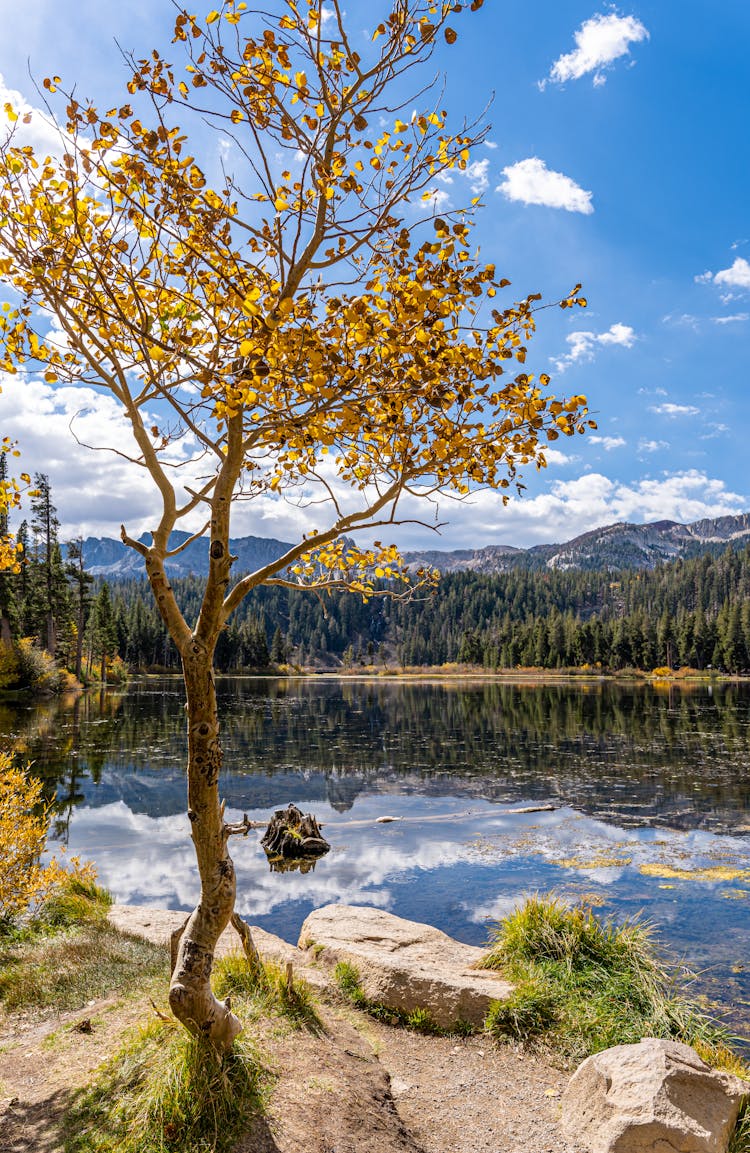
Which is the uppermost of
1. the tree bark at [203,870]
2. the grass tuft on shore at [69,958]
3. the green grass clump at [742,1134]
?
the tree bark at [203,870]

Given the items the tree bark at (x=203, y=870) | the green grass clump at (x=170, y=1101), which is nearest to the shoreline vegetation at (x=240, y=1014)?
the green grass clump at (x=170, y=1101)

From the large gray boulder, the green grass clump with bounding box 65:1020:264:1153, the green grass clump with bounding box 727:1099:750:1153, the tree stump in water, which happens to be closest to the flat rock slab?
the large gray boulder

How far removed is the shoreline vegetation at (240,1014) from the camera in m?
4.99

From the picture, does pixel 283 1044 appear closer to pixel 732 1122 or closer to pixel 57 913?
pixel 732 1122

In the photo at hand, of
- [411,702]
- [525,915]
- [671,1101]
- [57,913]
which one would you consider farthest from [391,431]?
[411,702]

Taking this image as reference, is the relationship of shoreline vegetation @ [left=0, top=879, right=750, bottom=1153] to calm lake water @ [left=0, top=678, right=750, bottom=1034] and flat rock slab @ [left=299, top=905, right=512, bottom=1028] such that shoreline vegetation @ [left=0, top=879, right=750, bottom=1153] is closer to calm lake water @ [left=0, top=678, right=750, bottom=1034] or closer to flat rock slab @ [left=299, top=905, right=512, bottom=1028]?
flat rock slab @ [left=299, top=905, right=512, bottom=1028]

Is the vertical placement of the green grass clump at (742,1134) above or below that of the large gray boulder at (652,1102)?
below

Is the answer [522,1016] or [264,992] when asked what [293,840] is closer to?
[522,1016]

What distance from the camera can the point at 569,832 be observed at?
19.7 meters

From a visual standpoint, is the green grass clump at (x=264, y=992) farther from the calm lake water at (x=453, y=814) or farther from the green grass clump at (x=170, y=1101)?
the calm lake water at (x=453, y=814)

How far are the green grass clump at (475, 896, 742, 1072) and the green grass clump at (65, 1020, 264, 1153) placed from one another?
3.45m

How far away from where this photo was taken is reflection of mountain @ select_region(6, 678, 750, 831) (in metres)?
24.0

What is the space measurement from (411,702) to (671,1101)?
66052 millimetres

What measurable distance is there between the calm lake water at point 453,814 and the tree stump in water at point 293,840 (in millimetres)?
419
